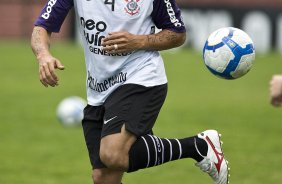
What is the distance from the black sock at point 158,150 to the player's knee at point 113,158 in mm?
106

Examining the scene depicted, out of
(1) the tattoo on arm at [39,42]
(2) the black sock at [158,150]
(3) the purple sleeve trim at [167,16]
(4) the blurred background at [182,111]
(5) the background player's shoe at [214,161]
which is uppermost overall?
(3) the purple sleeve trim at [167,16]

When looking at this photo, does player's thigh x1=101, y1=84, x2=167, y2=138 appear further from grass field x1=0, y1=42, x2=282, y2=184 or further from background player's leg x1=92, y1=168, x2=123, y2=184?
grass field x1=0, y1=42, x2=282, y2=184

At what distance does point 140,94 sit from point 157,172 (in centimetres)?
262

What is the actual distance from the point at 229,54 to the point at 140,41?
2.34ft

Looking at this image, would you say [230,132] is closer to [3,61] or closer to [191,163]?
[191,163]

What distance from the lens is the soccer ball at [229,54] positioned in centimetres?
619

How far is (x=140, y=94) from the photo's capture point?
608 cm

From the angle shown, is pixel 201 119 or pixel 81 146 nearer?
pixel 81 146

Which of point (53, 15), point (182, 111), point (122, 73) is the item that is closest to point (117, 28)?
point (122, 73)

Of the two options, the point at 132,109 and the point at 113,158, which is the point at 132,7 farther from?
the point at 113,158

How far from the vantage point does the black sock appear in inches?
235

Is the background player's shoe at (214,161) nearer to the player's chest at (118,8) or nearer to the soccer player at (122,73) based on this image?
the soccer player at (122,73)

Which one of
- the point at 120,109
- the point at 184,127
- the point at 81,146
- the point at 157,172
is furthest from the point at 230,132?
the point at 120,109

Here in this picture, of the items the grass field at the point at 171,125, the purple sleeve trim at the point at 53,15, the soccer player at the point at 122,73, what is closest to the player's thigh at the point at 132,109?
the soccer player at the point at 122,73
